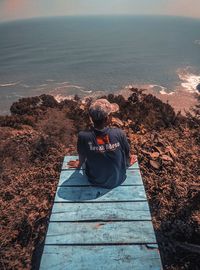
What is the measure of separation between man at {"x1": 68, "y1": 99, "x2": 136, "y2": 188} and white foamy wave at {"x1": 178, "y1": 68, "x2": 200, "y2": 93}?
35338 mm

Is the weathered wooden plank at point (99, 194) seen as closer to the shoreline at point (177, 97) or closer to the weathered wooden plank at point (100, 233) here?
the weathered wooden plank at point (100, 233)

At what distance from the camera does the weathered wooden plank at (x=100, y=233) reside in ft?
9.62

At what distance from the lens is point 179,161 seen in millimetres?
6316

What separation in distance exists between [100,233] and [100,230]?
0.05 meters

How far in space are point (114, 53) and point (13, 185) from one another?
223 feet

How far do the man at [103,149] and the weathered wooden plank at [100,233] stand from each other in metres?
0.73

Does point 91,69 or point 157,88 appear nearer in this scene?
point 157,88

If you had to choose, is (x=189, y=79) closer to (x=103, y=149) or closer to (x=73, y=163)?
(x=73, y=163)

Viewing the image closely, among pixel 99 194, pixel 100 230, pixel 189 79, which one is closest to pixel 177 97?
pixel 189 79

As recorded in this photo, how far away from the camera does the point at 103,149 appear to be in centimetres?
370

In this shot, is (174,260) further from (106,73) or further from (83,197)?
(106,73)

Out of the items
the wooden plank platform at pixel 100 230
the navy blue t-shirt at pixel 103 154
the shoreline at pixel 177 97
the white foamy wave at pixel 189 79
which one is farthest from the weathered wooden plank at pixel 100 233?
the white foamy wave at pixel 189 79

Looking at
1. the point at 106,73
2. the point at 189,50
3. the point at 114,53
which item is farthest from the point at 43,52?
the point at 189,50

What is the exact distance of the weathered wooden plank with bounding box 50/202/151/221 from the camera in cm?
325
